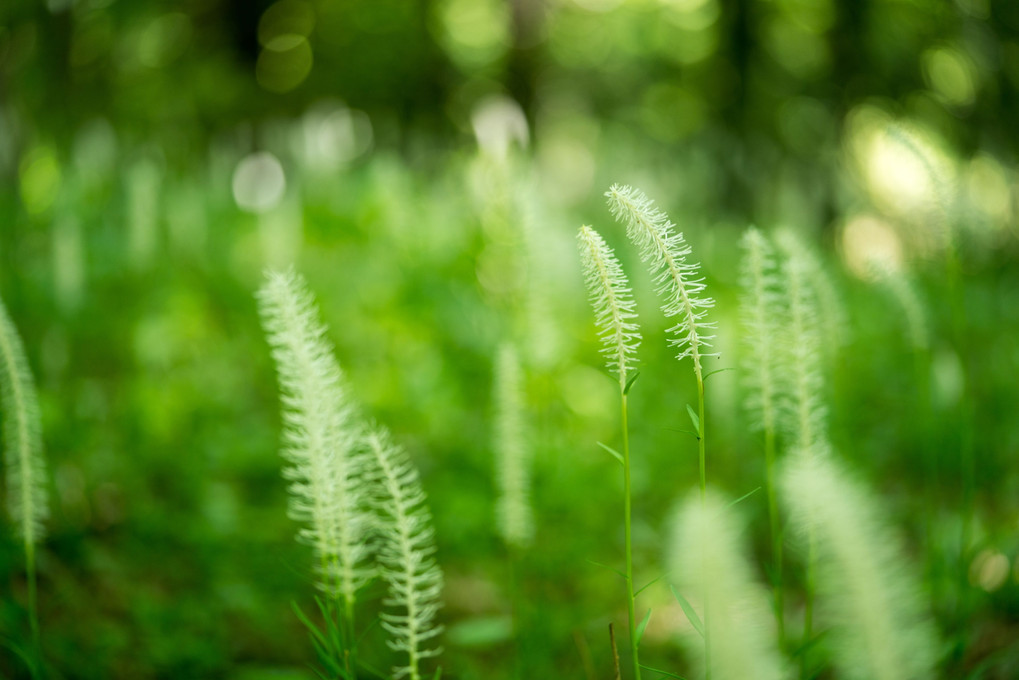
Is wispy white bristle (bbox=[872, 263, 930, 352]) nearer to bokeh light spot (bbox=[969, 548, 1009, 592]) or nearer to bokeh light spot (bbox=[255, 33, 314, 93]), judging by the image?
bokeh light spot (bbox=[969, 548, 1009, 592])

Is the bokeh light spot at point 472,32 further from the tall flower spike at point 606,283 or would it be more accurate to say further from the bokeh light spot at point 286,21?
the tall flower spike at point 606,283

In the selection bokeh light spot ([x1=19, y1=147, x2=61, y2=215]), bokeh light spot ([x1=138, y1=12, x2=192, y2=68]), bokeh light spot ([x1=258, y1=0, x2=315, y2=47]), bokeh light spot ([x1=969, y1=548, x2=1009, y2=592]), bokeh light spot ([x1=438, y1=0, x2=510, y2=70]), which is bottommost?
bokeh light spot ([x1=969, y1=548, x2=1009, y2=592])

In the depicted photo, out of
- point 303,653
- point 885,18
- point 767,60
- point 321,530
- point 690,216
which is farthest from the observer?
point 767,60

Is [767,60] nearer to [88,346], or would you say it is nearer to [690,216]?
[690,216]

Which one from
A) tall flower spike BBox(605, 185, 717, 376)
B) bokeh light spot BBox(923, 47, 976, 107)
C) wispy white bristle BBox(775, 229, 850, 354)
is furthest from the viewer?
bokeh light spot BBox(923, 47, 976, 107)

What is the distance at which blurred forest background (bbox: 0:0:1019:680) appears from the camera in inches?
80.1

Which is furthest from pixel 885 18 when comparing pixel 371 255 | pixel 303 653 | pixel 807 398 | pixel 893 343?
pixel 303 653

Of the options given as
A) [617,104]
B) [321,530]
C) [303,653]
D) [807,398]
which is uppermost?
[617,104]

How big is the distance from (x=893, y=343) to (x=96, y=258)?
580 centimetres

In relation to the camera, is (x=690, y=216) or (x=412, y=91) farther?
(x=412, y=91)

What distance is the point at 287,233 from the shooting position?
4129 millimetres

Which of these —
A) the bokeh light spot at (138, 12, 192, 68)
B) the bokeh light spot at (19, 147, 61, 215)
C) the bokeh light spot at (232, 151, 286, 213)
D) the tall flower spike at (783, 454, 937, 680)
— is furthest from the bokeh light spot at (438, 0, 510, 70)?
the tall flower spike at (783, 454, 937, 680)

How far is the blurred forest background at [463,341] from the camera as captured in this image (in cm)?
204

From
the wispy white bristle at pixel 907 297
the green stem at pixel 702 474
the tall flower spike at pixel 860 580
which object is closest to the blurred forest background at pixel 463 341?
the wispy white bristle at pixel 907 297
